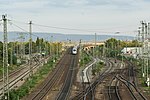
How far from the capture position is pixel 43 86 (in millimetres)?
52000

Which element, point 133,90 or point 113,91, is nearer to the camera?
point 113,91

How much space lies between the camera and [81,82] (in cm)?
5597

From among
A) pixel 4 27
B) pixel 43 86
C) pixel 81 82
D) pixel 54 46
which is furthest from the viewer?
pixel 54 46

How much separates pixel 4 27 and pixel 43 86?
2162cm

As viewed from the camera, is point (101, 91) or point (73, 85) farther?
point (73, 85)

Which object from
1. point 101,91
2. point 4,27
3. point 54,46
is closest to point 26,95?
point 101,91

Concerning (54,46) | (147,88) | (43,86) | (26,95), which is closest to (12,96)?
(26,95)

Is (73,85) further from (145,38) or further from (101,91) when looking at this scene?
(145,38)

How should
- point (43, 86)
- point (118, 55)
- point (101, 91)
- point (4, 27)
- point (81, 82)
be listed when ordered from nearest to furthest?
1. point (4, 27)
2. point (101, 91)
3. point (43, 86)
4. point (81, 82)
5. point (118, 55)

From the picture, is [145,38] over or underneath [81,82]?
over

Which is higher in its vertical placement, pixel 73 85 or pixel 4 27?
pixel 4 27

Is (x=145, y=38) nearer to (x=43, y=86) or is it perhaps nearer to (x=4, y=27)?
(x=43, y=86)

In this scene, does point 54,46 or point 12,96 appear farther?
point 54,46

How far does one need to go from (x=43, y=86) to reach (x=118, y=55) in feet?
229
